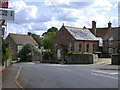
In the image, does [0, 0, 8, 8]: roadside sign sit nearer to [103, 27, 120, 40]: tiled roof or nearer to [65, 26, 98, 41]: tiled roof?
[65, 26, 98, 41]: tiled roof

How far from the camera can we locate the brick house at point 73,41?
53.4 meters

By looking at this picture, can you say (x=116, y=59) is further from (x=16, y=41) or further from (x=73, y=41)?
(x=16, y=41)

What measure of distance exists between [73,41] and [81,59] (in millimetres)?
9458

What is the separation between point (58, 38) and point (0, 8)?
4890 centimetres

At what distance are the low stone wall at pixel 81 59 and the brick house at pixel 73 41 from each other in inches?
299

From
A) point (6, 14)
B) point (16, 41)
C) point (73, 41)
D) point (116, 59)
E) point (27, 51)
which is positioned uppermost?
point (16, 41)

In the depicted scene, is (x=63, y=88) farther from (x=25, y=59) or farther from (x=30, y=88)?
(x=25, y=59)

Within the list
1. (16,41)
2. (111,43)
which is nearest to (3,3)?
(111,43)

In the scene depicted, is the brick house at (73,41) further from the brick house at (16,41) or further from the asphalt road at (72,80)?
the asphalt road at (72,80)

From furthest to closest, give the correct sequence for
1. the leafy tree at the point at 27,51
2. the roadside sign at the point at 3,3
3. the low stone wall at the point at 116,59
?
the leafy tree at the point at 27,51
the low stone wall at the point at 116,59
the roadside sign at the point at 3,3

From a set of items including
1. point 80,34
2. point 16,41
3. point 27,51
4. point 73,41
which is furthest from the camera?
point 16,41

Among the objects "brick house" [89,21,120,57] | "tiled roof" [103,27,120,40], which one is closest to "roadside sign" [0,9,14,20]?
"brick house" [89,21,120,57]

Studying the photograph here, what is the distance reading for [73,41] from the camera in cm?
5275

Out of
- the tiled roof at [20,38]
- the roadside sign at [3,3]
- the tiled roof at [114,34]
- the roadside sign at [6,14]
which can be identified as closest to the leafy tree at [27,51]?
the tiled roof at [20,38]
